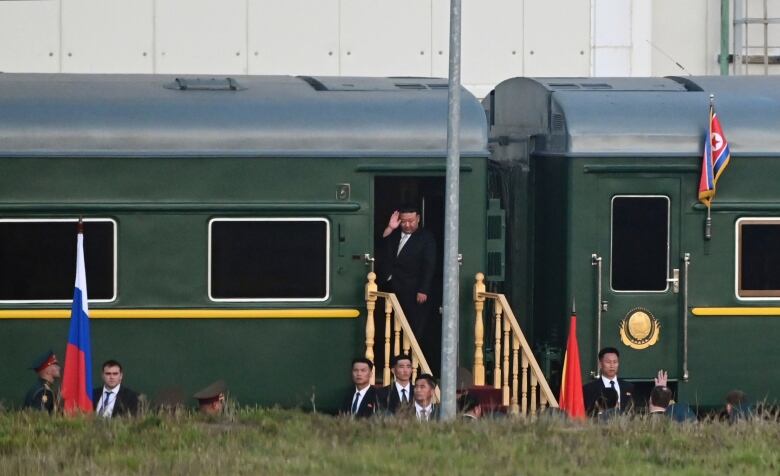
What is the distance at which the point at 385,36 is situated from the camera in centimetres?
2294

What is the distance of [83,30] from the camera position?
22641mm

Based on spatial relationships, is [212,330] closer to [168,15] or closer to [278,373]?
[278,373]

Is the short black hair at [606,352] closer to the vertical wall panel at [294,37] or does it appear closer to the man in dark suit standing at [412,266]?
the man in dark suit standing at [412,266]

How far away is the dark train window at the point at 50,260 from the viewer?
14.4m

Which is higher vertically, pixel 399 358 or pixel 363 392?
pixel 399 358

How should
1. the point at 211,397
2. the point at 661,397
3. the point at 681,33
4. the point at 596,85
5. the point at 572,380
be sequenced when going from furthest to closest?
the point at 681,33 → the point at 596,85 → the point at 572,380 → the point at 211,397 → the point at 661,397

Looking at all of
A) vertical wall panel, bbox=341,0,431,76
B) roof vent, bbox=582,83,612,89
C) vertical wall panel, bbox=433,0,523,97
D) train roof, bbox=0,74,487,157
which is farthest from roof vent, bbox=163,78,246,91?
vertical wall panel, bbox=433,0,523,97

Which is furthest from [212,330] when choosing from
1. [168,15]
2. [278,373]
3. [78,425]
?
[168,15]

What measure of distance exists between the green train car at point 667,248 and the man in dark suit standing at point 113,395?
12.3 feet

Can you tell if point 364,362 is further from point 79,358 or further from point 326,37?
point 326,37

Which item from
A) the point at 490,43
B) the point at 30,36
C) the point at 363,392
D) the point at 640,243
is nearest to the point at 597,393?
the point at 640,243

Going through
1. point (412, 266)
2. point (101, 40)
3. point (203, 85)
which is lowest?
point (412, 266)

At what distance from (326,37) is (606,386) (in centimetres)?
980

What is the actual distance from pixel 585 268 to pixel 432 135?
5.93 feet
